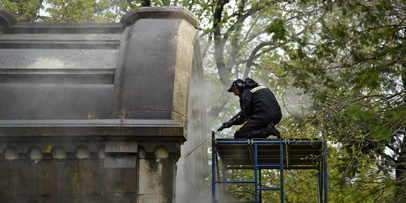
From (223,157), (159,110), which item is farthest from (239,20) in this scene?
(159,110)

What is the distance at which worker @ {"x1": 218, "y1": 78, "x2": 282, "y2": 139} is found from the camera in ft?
41.7

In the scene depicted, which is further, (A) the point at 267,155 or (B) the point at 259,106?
(A) the point at 267,155

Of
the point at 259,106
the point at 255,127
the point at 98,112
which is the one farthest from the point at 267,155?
the point at 98,112

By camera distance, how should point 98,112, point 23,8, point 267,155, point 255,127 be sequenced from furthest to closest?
point 23,8, point 267,155, point 255,127, point 98,112

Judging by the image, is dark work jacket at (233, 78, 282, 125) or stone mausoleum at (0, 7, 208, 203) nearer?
stone mausoleum at (0, 7, 208, 203)

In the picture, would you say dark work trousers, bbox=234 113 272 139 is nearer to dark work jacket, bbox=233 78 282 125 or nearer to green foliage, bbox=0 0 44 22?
dark work jacket, bbox=233 78 282 125

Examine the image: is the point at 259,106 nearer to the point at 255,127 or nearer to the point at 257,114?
the point at 257,114

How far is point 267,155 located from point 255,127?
4.58 feet

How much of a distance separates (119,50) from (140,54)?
63cm

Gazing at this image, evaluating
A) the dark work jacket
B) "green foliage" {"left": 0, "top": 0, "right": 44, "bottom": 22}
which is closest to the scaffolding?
the dark work jacket

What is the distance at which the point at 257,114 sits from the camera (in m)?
12.8

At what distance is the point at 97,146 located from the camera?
33.6ft

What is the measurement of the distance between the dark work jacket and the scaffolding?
0.50 meters

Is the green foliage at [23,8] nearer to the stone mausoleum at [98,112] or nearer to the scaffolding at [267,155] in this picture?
the scaffolding at [267,155]
